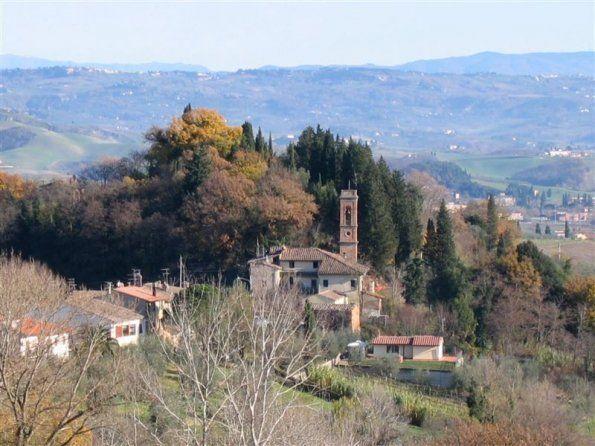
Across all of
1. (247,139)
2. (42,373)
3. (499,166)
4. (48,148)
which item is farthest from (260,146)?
(48,148)

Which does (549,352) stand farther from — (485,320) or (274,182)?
(274,182)

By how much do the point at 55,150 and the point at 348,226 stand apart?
396 feet

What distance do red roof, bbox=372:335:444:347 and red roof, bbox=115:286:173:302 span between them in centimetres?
478

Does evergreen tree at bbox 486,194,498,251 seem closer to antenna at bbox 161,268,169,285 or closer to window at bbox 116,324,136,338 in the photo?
antenna at bbox 161,268,169,285

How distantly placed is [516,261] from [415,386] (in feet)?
22.1

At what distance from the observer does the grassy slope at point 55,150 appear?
448ft

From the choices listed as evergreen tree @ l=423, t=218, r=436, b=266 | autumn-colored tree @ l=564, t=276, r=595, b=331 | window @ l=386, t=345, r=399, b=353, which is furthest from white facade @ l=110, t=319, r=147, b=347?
autumn-colored tree @ l=564, t=276, r=595, b=331

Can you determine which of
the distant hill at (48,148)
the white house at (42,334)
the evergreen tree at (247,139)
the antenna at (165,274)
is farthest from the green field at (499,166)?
the white house at (42,334)

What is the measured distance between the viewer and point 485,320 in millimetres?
29625

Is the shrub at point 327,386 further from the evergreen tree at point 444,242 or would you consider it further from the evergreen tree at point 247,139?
the evergreen tree at point 247,139

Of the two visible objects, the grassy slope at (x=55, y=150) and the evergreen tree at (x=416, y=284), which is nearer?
the evergreen tree at (x=416, y=284)

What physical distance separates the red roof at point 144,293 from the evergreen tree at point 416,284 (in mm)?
6073

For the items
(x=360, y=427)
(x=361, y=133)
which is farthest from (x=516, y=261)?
(x=361, y=133)

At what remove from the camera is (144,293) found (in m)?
28.2
